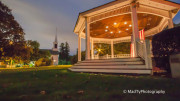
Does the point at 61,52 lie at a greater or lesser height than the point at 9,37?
greater

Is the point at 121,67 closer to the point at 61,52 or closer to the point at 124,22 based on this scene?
the point at 124,22

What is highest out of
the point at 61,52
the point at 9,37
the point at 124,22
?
the point at 124,22

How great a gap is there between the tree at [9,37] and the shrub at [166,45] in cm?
1131

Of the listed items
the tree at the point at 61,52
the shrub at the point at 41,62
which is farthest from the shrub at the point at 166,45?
the tree at the point at 61,52

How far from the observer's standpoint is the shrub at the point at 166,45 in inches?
128

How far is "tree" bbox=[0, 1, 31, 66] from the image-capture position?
794cm

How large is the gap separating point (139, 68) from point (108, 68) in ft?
5.33

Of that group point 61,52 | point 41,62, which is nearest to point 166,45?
point 41,62

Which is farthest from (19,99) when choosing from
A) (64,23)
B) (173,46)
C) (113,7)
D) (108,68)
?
(64,23)

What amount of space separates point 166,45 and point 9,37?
12231 millimetres

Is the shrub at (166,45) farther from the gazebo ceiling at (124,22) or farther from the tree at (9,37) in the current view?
the tree at (9,37)

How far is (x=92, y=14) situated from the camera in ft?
24.9

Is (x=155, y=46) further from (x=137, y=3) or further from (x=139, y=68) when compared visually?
(x=137, y=3)

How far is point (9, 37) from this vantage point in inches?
329
